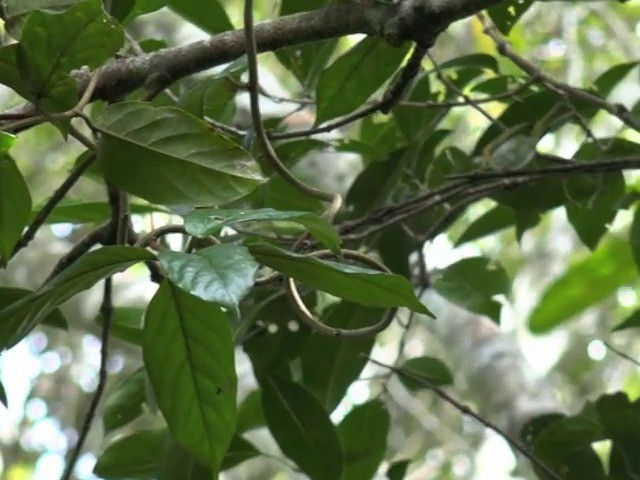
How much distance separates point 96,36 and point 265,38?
14 centimetres

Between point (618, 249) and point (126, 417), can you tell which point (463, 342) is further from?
point (126, 417)

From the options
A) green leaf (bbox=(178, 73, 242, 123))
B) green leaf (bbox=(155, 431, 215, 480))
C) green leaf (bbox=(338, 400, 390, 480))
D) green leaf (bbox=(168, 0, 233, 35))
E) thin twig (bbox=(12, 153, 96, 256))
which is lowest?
green leaf (bbox=(338, 400, 390, 480))

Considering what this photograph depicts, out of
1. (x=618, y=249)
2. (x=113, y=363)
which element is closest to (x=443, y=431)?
(x=113, y=363)

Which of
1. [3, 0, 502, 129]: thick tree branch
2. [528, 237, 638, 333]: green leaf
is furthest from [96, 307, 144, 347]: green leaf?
[528, 237, 638, 333]: green leaf

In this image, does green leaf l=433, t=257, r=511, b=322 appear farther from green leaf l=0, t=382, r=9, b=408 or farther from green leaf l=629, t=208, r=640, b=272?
green leaf l=0, t=382, r=9, b=408

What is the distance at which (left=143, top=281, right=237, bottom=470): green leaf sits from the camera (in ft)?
1.54

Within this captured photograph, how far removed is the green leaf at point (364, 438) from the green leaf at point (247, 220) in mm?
385

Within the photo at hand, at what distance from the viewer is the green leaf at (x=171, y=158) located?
45cm

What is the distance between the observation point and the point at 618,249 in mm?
1097

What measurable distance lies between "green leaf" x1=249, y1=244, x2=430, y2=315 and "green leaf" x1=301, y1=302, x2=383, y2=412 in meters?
0.30

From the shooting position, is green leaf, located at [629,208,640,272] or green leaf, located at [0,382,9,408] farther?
green leaf, located at [629,208,640,272]

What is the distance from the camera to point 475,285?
851 mm

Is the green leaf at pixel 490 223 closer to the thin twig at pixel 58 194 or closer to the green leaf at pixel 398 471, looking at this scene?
the green leaf at pixel 398 471

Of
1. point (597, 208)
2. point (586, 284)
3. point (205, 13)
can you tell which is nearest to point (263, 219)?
point (205, 13)
